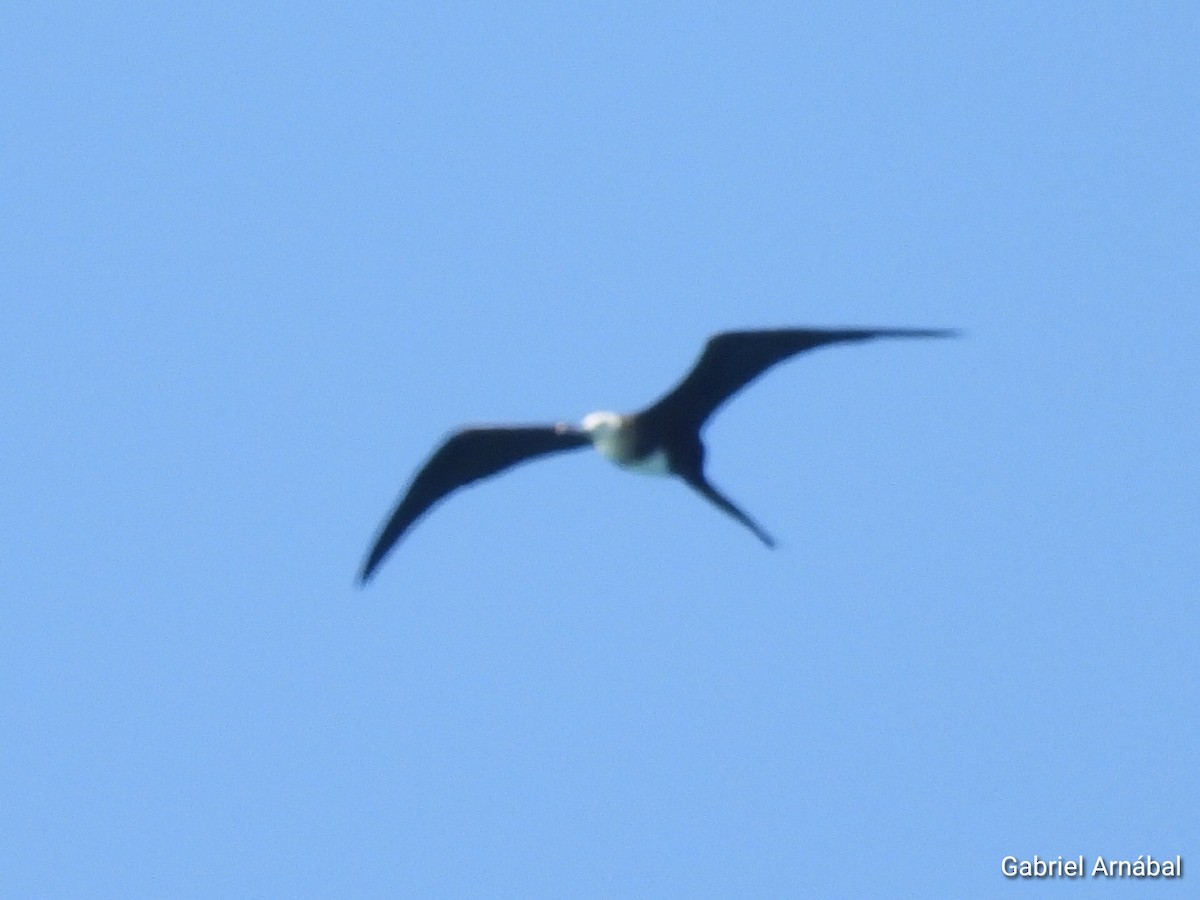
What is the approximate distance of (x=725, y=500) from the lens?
10195 mm

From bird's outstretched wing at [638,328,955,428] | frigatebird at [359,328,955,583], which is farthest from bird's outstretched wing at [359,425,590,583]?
bird's outstretched wing at [638,328,955,428]

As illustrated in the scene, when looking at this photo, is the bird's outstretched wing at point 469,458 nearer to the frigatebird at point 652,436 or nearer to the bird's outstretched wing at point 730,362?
the frigatebird at point 652,436

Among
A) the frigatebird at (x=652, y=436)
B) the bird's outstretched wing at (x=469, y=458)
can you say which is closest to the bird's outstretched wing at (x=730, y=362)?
the frigatebird at (x=652, y=436)

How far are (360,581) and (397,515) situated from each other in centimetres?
45

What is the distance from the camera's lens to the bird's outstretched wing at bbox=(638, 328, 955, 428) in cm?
948

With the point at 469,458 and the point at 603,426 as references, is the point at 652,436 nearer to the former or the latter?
the point at 603,426

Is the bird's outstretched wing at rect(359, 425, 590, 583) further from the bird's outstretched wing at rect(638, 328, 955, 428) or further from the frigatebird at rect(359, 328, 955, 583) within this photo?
the bird's outstretched wing at rect(638, 328, 955, 428)

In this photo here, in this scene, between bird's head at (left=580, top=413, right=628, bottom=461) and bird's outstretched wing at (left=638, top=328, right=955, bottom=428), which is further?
bird's head at (left=580, top=413, right=628, bottom=461)

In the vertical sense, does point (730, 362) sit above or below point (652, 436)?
above

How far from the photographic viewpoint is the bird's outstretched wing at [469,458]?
10.6 metres

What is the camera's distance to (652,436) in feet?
33.3

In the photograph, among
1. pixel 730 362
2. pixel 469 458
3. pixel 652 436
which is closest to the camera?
pixel 730 362

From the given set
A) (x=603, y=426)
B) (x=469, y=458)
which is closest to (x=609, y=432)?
(x=603, y=426)

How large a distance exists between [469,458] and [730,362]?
175cm
